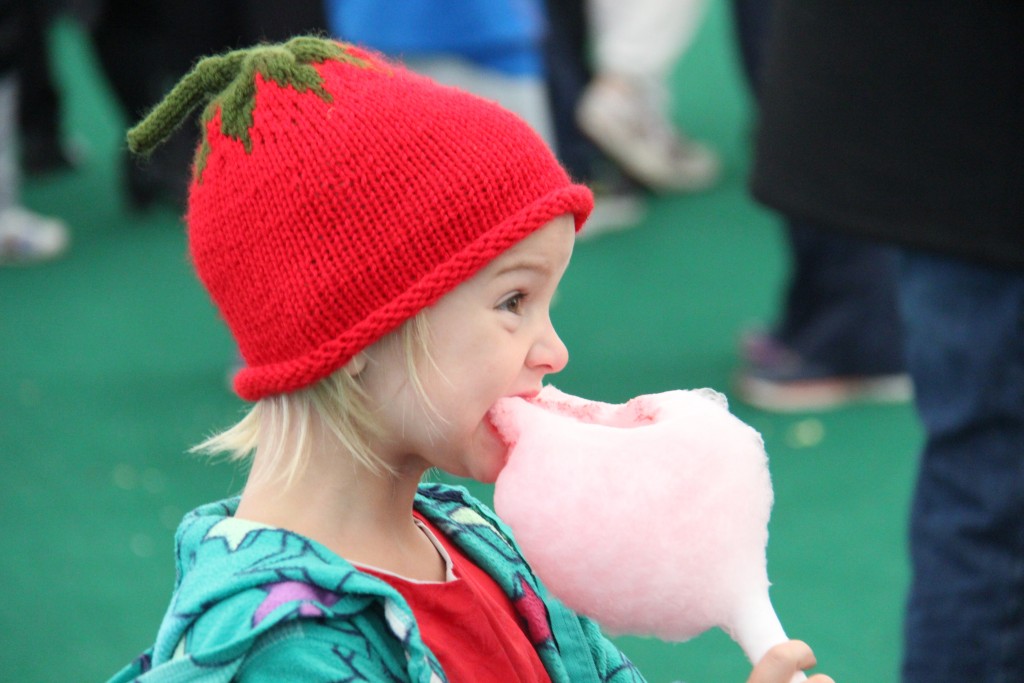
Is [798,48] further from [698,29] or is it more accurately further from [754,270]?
[698,29]

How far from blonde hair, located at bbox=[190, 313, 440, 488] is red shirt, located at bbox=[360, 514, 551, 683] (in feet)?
0.44

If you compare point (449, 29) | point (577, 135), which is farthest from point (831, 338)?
point (577, 135)

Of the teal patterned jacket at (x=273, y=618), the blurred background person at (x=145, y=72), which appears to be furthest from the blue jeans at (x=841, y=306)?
the teal patterned jacket at (x=273, y=618)

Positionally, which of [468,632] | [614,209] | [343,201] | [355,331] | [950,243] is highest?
[343,201]

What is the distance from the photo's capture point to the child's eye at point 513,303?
4.71 feet

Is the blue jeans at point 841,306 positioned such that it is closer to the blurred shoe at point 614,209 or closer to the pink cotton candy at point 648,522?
the blurred shoe at point 614,209

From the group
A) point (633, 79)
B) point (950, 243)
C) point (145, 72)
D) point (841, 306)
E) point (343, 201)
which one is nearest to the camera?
point (343, 201)

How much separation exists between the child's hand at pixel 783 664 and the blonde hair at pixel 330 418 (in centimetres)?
43

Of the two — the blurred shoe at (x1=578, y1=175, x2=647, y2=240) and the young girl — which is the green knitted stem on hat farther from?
the blurred shoe at (x1=578, y1=175, x2=647, y2=240)

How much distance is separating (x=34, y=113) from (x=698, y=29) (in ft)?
13.8

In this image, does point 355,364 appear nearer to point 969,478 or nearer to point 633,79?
point 969,478

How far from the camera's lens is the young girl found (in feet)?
4.35

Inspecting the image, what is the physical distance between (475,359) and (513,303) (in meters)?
0.08

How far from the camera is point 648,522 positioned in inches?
53.6
